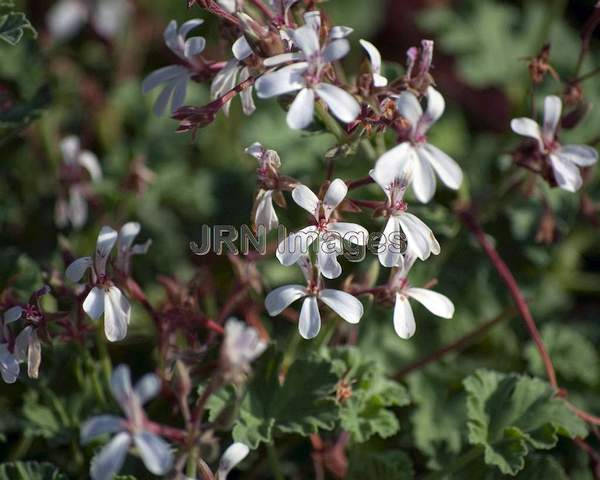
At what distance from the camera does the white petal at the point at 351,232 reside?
149 cm

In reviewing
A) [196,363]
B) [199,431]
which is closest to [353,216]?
[196,363]

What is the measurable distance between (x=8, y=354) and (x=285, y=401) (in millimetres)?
553

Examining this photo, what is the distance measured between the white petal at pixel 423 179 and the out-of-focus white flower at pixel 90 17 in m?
1.93

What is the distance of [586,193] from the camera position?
2396 mm

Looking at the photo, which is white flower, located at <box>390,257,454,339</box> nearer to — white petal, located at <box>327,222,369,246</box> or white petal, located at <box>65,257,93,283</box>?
white petal, located at <box>327,222,369,246</box>

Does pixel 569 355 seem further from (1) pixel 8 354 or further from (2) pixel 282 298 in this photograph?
(1) pixel 8 354

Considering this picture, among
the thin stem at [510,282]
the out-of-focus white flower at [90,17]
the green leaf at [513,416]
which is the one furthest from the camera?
the out-of-focus white flower at [90,17]

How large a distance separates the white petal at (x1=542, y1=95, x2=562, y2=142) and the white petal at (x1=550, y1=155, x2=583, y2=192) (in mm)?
54

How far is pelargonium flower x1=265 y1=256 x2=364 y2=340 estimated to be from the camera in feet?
4.95

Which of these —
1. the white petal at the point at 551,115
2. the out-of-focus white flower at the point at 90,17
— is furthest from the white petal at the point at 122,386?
the out-of-focus white flower at the point at 90,17

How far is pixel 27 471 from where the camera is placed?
170 cm

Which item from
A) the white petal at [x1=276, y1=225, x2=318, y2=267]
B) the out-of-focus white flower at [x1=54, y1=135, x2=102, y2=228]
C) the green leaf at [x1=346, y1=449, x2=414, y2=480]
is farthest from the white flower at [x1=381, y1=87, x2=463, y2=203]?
the out-of-focus white flower at [x1=54, y1=135, x2=102, y2=228]

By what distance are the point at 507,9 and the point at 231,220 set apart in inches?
57.6

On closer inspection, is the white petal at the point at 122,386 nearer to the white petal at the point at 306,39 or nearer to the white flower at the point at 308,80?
the white flower at the point at 308,80
